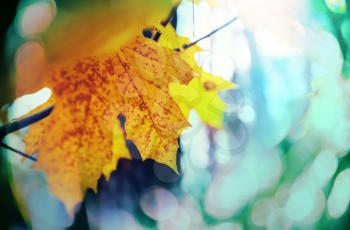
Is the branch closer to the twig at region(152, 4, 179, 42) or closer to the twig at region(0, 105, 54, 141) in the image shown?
the twig at region(0, 105, 54, 141)

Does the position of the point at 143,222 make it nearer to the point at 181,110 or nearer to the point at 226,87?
the point at 181,110

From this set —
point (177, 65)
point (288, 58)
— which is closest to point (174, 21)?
point (177, 65)

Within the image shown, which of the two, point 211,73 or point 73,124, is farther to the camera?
point 211,73

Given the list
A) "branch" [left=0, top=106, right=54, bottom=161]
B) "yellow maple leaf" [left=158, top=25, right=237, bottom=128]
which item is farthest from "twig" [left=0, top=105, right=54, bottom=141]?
"yellow maple leaf" [left=158, top=25, right=237, bottom=128]

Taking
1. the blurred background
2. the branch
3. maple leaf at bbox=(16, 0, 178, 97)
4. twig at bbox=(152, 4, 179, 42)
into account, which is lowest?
the blurred background

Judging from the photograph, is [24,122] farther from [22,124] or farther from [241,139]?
[241,139]

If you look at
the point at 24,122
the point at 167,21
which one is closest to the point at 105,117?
the point at 24,122

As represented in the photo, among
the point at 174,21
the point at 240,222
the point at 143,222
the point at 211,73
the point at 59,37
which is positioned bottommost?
the point at 240,222
